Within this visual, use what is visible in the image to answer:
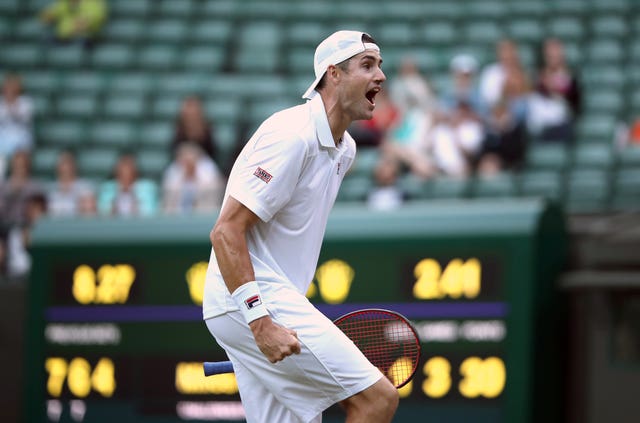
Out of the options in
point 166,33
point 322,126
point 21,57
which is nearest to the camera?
point 322,126

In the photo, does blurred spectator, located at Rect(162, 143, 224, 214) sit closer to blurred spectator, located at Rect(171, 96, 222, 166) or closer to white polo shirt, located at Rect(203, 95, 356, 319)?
blurred spectator, located at Rect(171, 96, 222, 166)

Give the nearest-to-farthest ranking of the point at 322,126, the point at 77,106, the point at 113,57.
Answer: the point at 322,126
the point at 77,106
the point at 113,57

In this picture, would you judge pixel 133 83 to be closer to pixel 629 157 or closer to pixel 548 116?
pixel 548 116

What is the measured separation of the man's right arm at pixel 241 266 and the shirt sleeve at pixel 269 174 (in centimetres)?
4

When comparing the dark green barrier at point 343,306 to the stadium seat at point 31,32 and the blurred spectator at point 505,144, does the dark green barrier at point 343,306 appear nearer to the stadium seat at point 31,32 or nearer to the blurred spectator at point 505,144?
the blurred spectator at point 505,144

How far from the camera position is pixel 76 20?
44.7ft

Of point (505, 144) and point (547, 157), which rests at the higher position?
point (505, 144)

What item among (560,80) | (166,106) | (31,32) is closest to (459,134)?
(560,80)

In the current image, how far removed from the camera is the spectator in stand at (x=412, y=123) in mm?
10336

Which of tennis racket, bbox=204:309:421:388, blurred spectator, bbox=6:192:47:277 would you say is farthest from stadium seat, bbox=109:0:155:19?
tennis racket, bbox=204:309:421:388

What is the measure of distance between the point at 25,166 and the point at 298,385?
7.34 metres

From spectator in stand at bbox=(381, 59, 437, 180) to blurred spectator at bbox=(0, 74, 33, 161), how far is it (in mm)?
3659

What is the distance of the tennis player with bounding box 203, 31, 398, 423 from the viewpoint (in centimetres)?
392

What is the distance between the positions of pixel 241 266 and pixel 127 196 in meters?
5.91
